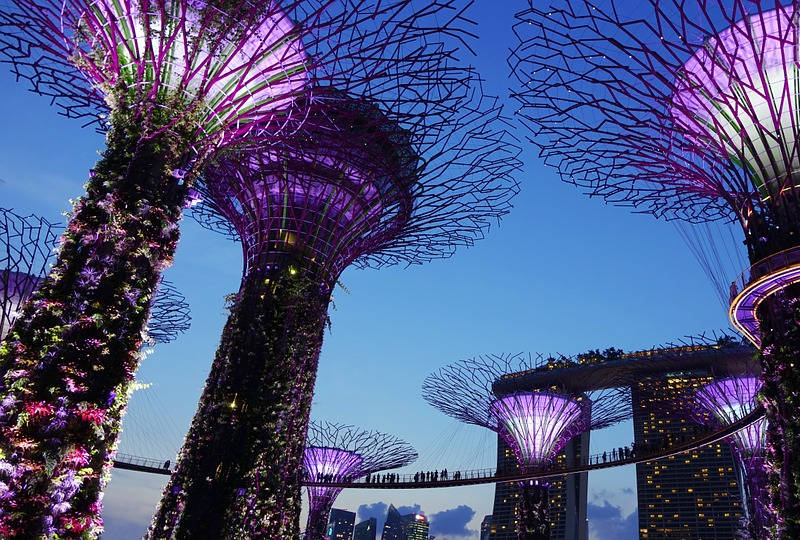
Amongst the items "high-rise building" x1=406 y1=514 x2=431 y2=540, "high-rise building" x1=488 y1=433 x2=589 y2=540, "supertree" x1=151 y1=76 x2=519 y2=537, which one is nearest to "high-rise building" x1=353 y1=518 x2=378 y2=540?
"high-rise building" x1=406 y1=514 x2=431 y2=540

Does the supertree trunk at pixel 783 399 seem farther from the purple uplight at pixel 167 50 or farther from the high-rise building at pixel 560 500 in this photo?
the high-rise building at pixel 560 500

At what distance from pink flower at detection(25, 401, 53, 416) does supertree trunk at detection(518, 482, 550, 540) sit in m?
21.1

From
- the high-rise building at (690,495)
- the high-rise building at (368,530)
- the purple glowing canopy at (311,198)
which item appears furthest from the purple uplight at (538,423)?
the high-rise building at (368,530)

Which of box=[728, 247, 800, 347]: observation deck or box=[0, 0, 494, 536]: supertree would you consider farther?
box=[728, 247, 800, 347]: observation deck

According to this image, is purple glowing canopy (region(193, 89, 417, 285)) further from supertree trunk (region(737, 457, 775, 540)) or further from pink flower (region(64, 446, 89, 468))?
supertree trunk (region(737, 457, 775, 540))

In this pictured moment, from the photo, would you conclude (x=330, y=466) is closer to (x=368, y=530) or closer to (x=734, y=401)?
(x=734, y=401)

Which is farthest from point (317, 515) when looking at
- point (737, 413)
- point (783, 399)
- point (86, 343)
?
point (86, 343)

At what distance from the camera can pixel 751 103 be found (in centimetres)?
1133

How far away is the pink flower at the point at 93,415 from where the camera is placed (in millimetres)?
6957

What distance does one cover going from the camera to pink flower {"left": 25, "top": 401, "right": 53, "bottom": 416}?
6641 millimetres

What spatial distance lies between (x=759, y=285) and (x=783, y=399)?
2.02m

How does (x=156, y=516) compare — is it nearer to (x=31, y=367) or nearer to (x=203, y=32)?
(x=31, y=367)

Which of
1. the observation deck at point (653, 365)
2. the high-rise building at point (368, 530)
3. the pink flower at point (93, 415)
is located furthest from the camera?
the high-rise building at point (368, 530)

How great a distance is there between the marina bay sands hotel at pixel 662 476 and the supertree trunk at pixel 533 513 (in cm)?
1193
